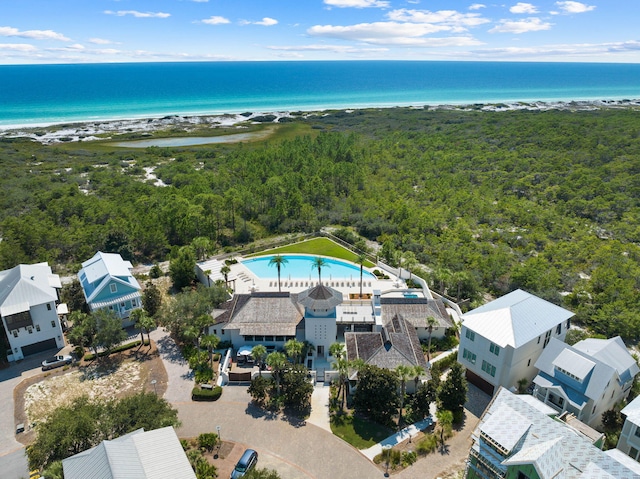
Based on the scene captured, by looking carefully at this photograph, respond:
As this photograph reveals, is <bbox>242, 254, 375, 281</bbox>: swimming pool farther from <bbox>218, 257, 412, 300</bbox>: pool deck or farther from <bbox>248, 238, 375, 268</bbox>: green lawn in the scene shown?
<bbox>248, 238, 375, 268</bbox>: green lawn

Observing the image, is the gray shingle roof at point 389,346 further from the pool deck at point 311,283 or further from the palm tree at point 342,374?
the pool deck at point 311,283

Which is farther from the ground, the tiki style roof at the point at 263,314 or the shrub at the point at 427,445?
the tiki style roof at the point at 263,314

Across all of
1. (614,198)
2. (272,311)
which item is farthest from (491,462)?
→ (614,198)

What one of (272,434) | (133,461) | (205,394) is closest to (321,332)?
(272,434)

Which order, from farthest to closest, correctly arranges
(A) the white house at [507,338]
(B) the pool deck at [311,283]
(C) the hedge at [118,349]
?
(B) the pool deck at [311,283] < (C) the hedge at [118,349] < (A) the white house at [507,338]

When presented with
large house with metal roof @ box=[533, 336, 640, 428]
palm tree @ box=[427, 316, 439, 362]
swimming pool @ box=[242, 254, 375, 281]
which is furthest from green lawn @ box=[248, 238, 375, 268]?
large house with metal roof @ box=[533, 336, 640, 428]

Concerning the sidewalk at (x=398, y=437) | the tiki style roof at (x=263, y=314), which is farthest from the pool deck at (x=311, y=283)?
the sidewalk at (x=398, y=437)

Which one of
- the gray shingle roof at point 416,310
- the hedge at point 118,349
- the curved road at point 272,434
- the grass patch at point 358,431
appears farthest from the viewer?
the gray shingle roof at point 416,310
